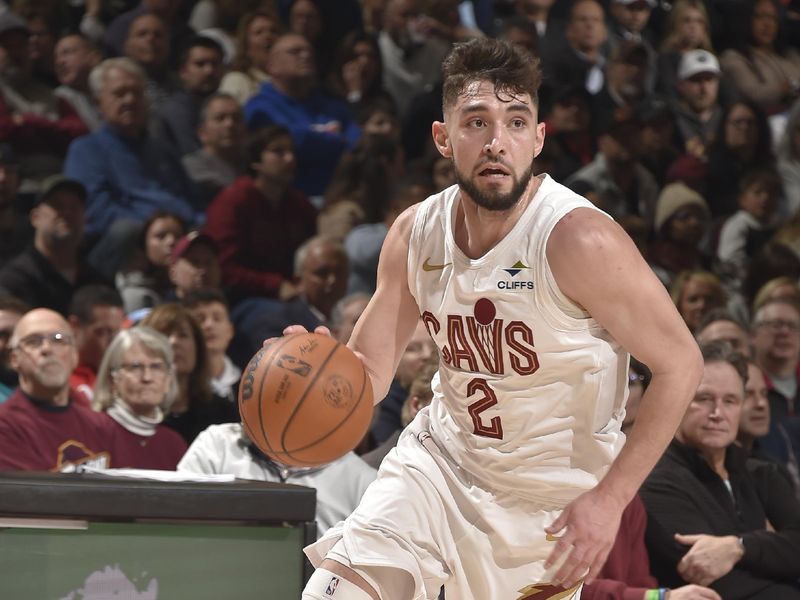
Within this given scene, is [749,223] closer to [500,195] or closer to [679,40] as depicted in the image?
[679,40]

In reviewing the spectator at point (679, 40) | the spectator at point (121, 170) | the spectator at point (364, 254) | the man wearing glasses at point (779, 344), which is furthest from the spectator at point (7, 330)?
the spectator at point (679, 40)

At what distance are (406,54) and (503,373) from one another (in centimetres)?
650

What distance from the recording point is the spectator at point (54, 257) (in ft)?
22.1

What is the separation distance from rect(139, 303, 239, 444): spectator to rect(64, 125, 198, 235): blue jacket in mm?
1485

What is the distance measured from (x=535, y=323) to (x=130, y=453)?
2.69m

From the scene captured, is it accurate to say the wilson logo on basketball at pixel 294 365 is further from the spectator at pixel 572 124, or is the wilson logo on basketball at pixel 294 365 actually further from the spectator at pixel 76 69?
the spectator at pixel 572 124

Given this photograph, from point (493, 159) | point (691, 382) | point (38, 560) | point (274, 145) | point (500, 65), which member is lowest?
point (38, 560)

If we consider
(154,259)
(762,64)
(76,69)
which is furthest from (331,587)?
(762,64)

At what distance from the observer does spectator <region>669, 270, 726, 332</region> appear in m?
7.59

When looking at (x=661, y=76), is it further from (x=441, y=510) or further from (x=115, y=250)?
(x=441, y=510)

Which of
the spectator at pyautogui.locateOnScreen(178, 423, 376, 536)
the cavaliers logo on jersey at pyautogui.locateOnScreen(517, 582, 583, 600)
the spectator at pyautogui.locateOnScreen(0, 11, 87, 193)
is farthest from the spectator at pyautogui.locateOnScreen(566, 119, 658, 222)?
the cavaliers logo on jersey at pyautogui.locateOnScreen(517, 582, 583, 600)

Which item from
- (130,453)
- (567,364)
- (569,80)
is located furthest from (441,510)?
(569,80)

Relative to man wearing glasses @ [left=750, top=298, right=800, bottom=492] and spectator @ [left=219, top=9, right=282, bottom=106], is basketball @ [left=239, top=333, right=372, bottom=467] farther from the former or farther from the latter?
spectator @ [left=219, top=9, right=282, bottom=106]

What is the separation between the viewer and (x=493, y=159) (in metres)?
3.27
